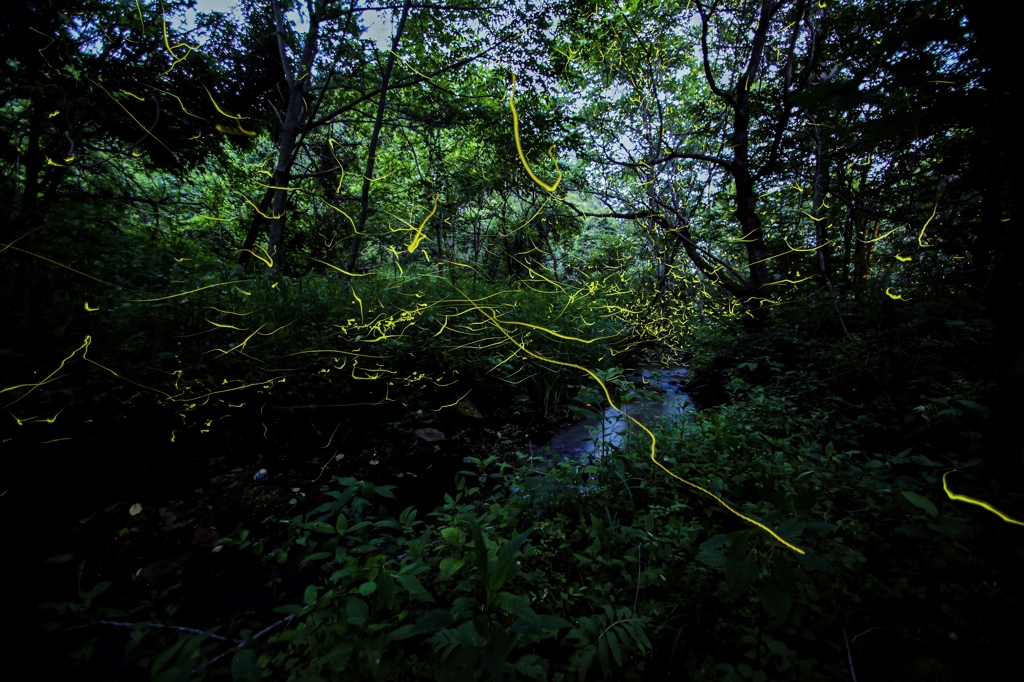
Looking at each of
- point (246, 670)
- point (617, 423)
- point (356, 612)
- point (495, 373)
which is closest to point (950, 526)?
point (356, 612)

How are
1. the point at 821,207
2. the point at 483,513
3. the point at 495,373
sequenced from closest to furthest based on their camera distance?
the point at 483,513 < the point at 821,207 < the point at 495,373

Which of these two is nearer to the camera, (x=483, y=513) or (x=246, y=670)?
(x=246, y=670)

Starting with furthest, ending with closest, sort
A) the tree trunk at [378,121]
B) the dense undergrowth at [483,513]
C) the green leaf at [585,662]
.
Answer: the tree trunk at [378,121] → the dense undergrowth at [483,513] → the green leaf at [585,662]

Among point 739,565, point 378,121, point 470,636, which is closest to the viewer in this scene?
point 470,636

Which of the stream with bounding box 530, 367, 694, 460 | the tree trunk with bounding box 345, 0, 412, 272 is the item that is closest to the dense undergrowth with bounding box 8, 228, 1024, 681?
the stream with bounding box 530, 367, 694, 460

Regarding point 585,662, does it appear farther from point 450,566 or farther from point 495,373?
point 495,373

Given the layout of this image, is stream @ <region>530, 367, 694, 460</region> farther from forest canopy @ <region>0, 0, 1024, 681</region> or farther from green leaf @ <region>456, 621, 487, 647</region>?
green leaf @ <region>456, 621, 487, 647</region>

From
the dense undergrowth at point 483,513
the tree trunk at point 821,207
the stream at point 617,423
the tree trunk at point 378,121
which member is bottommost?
the stream at point 617,423

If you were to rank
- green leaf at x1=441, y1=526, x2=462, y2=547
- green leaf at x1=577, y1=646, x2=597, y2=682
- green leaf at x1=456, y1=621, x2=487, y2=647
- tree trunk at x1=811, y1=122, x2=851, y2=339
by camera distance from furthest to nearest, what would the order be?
tree trunk at x1=811, y1=122, x2=851, y2=339 → green leaf at x1=441, y1=526, x2=462, y2=547 → green leaf at x1=577, y1=646, x2=597, y2=682 → green leaf at x1=456, y1=621, x2=487, y2=647

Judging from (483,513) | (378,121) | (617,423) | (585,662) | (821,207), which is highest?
(378,121)

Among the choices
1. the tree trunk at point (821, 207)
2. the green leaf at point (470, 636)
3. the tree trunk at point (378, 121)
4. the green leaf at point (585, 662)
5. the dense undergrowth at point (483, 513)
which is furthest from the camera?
the tree trunk at point (821, 207)

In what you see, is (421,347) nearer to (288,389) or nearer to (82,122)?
(288,389)

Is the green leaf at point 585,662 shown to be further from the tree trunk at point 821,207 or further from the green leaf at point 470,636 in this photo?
the tree trunk at point 821,207

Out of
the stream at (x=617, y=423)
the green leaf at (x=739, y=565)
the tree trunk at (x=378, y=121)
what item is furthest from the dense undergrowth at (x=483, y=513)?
the tree trunk at (x=378, y=121)
